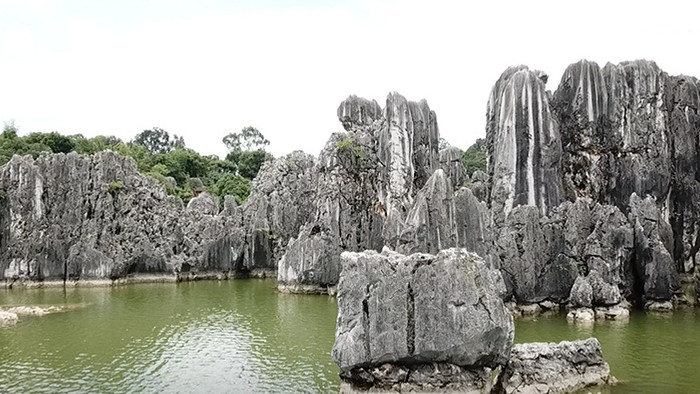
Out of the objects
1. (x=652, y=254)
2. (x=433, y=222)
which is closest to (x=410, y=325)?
(x=433, y=222)

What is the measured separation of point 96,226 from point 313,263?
17.2 metres

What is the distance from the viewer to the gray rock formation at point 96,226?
38219mm

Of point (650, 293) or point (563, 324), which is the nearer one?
point (563, 324)

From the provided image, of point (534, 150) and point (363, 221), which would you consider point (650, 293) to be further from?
point (363, 221)

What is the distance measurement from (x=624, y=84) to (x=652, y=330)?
1754 centimetres

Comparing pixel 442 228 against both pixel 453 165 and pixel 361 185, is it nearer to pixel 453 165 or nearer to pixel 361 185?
pixel 361 185

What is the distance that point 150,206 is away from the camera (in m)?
42.7

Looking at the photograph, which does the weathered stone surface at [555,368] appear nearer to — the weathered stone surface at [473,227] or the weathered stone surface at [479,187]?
the weathered stone surface at [473,227]

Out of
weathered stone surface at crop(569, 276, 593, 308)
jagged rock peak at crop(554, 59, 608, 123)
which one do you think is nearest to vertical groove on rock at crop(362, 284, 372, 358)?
weathered stone surface at crop(569, 276, 593, 308)

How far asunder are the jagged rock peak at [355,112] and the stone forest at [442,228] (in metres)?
0.11

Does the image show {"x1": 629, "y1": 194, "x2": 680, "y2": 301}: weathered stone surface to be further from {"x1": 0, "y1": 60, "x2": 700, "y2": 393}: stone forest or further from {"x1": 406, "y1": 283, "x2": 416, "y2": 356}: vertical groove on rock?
{"x1": 406, "y1": 283, "x2": 416, "y2": 356}: vertical groove on rock

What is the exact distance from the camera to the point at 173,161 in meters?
69.6

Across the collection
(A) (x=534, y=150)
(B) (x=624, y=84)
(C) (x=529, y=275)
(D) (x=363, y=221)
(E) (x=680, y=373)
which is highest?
(B) (x=624, y=84)

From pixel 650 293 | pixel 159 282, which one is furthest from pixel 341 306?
pixel 159 282
